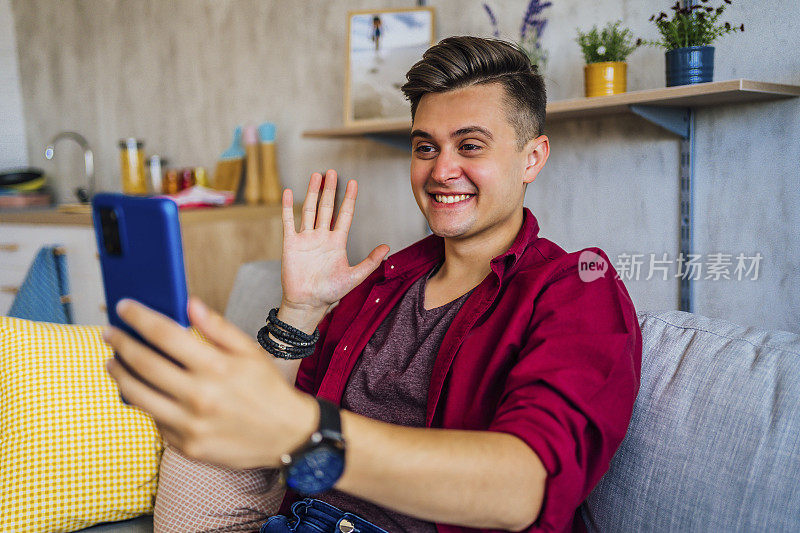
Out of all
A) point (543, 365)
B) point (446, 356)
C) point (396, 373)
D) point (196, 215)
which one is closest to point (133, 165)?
point (196, 215)

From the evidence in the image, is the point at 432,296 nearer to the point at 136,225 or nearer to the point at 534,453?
the point at 534,453

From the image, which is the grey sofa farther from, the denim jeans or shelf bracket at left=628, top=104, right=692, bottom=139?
shelf bracket at left=628, top=104, right=692, bottom=139

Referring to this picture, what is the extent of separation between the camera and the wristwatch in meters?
0.59

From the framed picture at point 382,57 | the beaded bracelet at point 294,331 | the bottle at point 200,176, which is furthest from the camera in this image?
the bottle at point 200,176

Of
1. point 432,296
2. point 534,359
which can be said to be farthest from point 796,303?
point 534,359

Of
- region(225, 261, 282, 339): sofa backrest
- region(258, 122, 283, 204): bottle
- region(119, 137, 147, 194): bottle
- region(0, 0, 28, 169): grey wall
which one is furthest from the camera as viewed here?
region(0, 0, 28, 169): grey wall

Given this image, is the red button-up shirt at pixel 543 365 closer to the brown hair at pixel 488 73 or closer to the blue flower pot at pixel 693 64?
the brown hair at pixel 488 73

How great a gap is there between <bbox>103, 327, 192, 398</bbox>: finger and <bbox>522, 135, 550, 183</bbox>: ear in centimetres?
93

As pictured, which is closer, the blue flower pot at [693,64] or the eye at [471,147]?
the eye at [471,147]

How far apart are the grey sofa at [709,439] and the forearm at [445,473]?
0.30m

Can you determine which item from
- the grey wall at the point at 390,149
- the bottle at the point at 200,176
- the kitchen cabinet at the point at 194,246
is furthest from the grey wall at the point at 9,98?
the bottle at the point at 200,176

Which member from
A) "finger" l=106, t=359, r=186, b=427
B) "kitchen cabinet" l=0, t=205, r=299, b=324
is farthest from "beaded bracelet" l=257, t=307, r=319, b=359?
"kitchen cabinet" l=0, t=205, r=299, b=324

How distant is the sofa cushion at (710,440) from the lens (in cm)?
91

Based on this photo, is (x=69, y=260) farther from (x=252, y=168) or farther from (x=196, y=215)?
(x=252, y=168)
